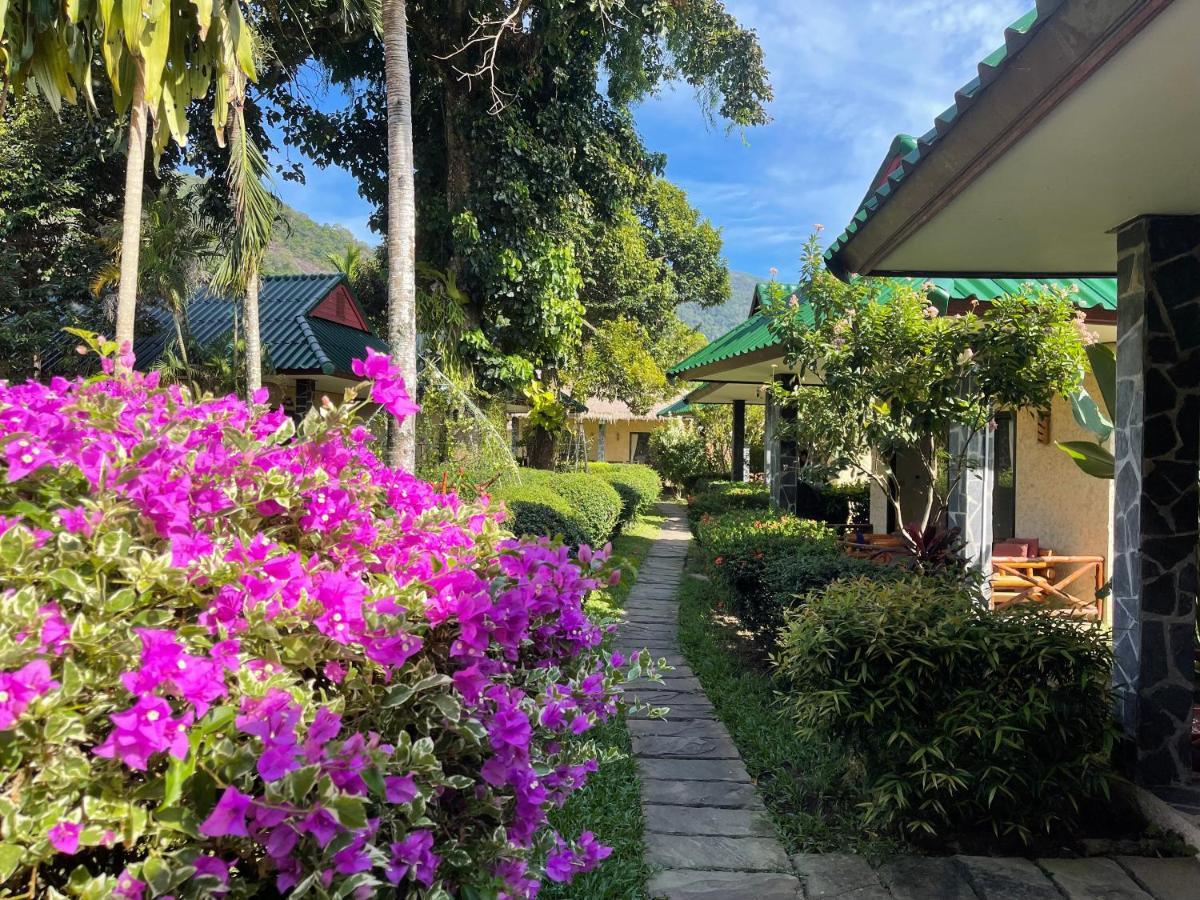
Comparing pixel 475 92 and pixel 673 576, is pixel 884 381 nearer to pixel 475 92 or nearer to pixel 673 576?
pixel 673 576

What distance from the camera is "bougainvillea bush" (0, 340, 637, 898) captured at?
3.24ft

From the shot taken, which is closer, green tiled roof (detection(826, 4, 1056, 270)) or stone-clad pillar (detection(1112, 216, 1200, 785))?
green tiled roof (detection(826, 4, 1056, 270))

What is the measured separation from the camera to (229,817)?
3.17 ft

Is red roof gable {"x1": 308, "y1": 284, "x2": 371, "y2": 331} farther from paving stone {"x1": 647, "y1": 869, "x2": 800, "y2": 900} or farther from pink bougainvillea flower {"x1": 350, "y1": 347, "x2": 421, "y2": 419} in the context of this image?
pink bougainvillea flower {"x1": 350, "y1": 347, "x2": 421, "y2": 419}

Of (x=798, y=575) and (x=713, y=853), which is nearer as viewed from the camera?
(x=713, y=853)

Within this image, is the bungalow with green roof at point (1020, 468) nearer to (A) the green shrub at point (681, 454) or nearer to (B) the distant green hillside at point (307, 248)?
(A) the green shrub at point (681, 454)

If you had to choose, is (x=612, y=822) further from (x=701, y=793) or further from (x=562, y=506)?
(x=562, y=506)

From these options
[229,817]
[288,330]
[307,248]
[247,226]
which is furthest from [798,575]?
[307,248]

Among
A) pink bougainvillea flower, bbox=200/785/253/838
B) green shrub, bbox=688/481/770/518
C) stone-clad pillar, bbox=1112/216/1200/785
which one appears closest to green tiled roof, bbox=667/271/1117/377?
stone-clad pillar, bbox=1112/216/1200/785

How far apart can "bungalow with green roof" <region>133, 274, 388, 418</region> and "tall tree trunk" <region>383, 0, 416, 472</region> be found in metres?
8.91

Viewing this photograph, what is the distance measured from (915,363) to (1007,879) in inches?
124

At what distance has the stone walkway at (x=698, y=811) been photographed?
120 inches

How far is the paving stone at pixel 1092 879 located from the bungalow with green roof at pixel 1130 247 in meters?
0.44

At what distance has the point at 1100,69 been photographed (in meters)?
2.13
